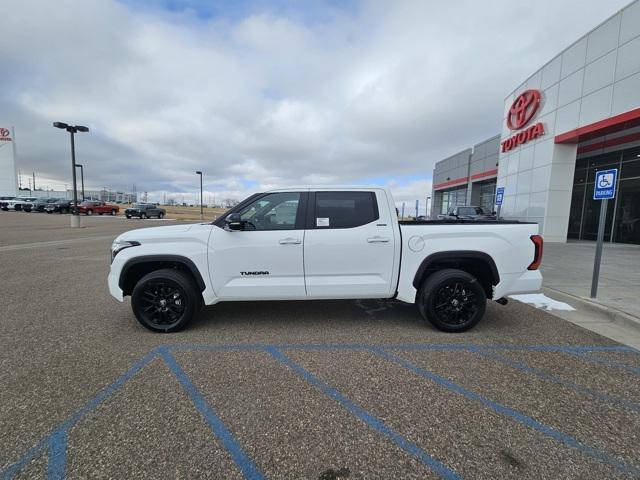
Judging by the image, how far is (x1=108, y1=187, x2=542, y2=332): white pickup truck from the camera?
148 inches

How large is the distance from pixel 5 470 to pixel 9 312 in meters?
3.77

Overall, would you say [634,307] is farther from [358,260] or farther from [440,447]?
[440,447]

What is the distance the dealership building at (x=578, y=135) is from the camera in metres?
11.1

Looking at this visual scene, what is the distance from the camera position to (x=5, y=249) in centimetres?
1018

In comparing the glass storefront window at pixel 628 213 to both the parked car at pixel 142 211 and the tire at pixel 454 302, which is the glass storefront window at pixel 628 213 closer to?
the tire at pixel 454 302

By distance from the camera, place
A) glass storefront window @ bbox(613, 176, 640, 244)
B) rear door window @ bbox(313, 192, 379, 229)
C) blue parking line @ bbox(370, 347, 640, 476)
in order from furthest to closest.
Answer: glass storefront window @ bbox(613, 176, 640, 244) → rear door window @ bbox(313, 192, 379, 229) → blue parking line @ bbox(370, 347, 640, 476)

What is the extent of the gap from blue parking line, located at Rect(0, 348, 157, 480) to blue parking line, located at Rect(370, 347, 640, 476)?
8.10 ft

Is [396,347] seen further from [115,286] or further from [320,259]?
[115,286]

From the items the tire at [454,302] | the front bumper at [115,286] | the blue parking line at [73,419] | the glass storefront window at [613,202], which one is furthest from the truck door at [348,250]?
the glass storefront window at [613,202]

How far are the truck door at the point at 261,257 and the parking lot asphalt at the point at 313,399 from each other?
0.54 m

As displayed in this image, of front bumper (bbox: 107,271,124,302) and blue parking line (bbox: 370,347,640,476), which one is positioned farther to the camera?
front bumper (bbox: 107,271,124,302)

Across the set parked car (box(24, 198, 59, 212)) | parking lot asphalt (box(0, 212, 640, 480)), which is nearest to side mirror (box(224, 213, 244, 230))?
parking lot asphalt (box(0, 212, 640, 480))

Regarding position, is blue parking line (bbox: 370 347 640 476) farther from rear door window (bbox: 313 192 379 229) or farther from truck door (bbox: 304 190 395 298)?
rear door window (bbox: 313 192 379 229)

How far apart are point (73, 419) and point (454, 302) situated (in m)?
3.92
